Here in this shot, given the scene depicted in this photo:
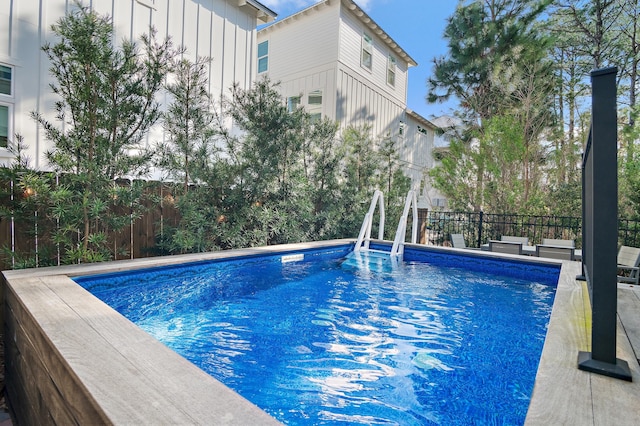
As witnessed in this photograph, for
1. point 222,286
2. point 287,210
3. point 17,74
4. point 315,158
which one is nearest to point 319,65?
point 315,158

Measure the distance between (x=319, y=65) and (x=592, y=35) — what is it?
9.40 metres

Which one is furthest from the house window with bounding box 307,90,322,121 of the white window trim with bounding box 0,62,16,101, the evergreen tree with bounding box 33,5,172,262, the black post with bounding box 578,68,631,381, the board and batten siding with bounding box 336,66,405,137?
the black post with bounding box 578,68,631,381

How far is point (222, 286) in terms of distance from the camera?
444cm

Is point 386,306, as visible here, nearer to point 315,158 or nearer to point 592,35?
point 315,158

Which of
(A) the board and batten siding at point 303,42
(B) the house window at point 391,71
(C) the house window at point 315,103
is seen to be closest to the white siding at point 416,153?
(B) the house window at point 391,71

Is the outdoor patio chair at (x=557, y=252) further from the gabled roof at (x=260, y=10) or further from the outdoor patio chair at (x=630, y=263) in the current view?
the gabled roof at (x=260, y=10)

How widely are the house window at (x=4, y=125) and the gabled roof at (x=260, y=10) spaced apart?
507 cm

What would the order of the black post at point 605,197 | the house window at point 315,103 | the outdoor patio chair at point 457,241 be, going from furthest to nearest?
1. the house window at point 315,103
2. the outdoor patio chair at point 457,241
3. the black post at point 605,197

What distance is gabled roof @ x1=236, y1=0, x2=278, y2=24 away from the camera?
779 centimetres

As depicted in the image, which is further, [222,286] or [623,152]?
[623,152]

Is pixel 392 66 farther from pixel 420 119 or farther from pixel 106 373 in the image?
pixel 106 373

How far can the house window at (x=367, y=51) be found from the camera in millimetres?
11234

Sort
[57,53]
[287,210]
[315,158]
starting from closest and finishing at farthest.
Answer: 1. [57,53]
2. [287,210]
3. [315,158]

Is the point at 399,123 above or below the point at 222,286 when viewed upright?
above
